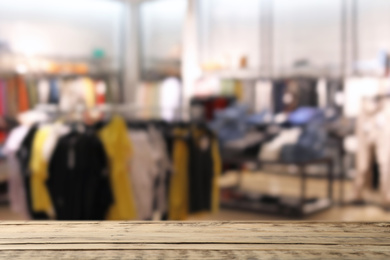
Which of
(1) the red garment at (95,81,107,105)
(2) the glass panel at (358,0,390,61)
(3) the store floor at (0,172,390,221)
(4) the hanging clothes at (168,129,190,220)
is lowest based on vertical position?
(3) the store floor at (0,172,390,221)

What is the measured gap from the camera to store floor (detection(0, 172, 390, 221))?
6008 millimetres

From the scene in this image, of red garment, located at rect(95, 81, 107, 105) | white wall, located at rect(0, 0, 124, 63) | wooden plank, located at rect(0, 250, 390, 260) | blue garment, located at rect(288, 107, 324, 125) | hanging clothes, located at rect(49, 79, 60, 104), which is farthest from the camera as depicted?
red garment, located at rect(95, 81, 107, 105)

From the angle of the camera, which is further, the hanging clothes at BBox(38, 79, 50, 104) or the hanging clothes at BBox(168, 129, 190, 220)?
the hanging clothes at BBox(38, 79, 50, 104)

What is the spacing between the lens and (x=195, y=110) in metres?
7.12

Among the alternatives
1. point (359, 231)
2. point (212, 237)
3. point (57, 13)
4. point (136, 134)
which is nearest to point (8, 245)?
point (212, 237)

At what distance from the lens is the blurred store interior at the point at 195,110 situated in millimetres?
4562

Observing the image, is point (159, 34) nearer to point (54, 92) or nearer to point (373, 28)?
point (54, 92)

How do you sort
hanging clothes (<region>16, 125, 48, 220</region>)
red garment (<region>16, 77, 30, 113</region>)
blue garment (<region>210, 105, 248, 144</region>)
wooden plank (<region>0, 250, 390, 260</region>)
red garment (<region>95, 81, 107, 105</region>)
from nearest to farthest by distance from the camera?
wooden plank (<region>0, 250, 390, 260</region>) < hanging clothes (<region>16, 125, 48, 220</region>) < blue garment (<region>210, 105, 248, 144</region>) < red garment (<region>16, 77, 30, 113</region>) < red garment (<region>95, 81, 107, 105</region>)

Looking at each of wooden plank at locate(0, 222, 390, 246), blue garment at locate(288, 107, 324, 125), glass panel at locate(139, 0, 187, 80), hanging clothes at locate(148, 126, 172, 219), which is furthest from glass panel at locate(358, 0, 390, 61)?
wooden plank at locate(0, 222, 390, 246)

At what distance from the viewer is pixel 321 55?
9.30 m

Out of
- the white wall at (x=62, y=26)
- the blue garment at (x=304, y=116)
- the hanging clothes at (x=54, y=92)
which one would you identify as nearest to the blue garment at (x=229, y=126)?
the blue garment at (x=304, y=116)

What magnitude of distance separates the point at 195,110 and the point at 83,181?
10.0 feet

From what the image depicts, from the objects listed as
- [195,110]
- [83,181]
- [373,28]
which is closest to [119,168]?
[83,181]

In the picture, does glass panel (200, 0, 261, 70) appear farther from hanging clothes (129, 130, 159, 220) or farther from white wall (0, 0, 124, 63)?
hanging clothes (129, 130, 159, 220)
